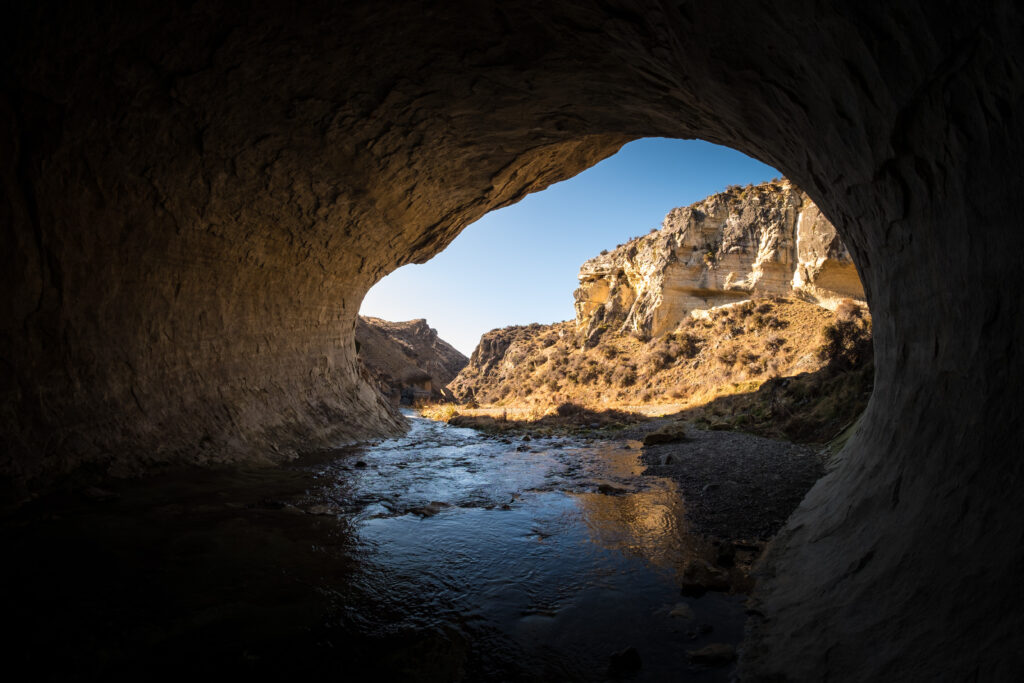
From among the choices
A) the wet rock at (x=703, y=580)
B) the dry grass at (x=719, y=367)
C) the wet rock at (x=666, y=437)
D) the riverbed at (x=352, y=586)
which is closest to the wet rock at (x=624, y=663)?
the riverbed at (x=352, y=586)

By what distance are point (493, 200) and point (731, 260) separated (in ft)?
77.5

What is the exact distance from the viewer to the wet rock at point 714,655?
8.24 feet

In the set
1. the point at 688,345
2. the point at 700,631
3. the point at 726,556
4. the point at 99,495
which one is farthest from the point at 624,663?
the point at 688,345

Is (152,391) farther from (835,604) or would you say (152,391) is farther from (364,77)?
(835,604)

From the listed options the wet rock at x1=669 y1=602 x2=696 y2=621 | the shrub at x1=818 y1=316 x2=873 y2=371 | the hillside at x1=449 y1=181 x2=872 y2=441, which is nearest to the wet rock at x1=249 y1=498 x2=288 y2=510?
the wet rock at x1=669 y1=602 x2=696 y2=621

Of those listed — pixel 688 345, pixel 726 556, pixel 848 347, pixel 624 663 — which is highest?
pixel 688 345

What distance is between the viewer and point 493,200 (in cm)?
1016

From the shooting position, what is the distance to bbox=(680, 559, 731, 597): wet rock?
3.30 meters

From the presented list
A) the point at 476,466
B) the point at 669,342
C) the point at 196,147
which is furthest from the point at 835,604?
the point at 669,342

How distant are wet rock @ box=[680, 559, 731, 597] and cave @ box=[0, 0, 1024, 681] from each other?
310mm

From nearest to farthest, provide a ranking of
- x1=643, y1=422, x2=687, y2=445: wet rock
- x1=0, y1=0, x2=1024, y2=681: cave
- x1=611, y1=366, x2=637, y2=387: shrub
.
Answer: x1=0, y1=0, x2=1024, y2=681: cave → x1=643, y1=422, x2=687, y2=445: wet rock → x1=611, y1=366, x2=637, y2=387: shrub

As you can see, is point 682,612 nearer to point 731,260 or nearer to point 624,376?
point 624,376

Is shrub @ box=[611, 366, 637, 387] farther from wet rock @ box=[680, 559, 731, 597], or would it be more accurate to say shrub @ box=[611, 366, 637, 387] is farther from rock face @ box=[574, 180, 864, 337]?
wet rock @ box=[680, 559, 731, 597]

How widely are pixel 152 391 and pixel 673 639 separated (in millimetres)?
7776
